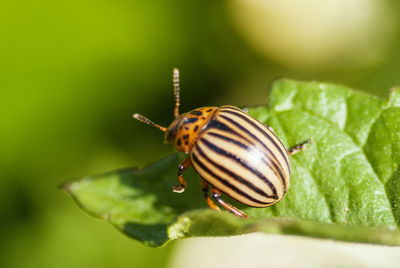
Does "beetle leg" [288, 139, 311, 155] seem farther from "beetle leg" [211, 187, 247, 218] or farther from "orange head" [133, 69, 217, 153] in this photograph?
"orange head" [133, 69, 217, 153]

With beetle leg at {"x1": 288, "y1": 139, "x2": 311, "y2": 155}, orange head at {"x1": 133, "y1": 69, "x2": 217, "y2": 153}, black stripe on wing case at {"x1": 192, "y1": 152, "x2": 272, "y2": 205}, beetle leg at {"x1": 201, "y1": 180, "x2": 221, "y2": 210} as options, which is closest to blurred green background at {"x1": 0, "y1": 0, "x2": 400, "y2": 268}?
orange head at {"x1": 133, "y1": 69, "x2": 217, "y2": 153}

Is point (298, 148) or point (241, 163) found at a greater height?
point (298, 148)

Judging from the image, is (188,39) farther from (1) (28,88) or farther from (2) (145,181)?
(2) (145,181)

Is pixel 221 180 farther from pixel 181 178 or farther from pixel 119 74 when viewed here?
pixel 119 74

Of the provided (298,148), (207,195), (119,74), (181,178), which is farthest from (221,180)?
(119,74)

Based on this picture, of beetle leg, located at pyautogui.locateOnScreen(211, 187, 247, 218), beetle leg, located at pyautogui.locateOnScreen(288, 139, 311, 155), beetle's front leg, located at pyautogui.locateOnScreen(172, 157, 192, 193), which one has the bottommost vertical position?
beetle leg, located at pyautogui.locateOnScreen(211, 187, 247, 218)

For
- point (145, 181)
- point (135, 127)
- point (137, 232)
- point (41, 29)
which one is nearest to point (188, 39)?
point (135, 127)
